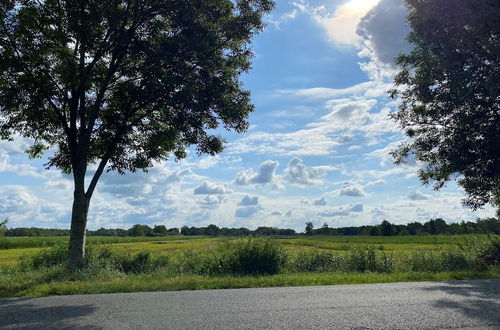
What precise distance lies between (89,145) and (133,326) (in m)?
9.98

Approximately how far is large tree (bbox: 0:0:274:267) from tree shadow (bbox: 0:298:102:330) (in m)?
6.37

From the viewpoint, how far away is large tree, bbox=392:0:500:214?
55.0 ft

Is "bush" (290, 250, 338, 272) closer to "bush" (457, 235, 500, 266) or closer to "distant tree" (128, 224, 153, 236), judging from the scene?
"bush" (457, 235, 500, 266)

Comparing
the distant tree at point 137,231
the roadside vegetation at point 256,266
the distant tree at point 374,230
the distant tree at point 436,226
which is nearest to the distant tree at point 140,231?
the distant tree at point 137,231

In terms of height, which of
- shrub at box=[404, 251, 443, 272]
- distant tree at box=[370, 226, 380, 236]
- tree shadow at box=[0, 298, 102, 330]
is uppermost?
distant tree at box=[370, 226, 380, 236]

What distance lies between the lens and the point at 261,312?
22.6 feet

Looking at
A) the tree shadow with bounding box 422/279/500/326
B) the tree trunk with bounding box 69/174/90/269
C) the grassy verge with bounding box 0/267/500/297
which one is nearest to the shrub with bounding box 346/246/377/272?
the grassy verge with bounding box 0/267/500/297

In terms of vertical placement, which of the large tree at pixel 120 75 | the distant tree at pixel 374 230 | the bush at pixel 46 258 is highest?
the large tree at pixel 120 75

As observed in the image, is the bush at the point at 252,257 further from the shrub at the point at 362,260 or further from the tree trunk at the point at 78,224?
the tree trunk at the point at 78,224


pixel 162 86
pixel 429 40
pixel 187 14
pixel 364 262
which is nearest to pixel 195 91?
pixel 162 86

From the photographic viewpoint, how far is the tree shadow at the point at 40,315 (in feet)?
19.8

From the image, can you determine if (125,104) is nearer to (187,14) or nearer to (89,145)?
(89,145)

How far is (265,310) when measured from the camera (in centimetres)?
705

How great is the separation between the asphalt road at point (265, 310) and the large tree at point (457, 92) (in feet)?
35.8
